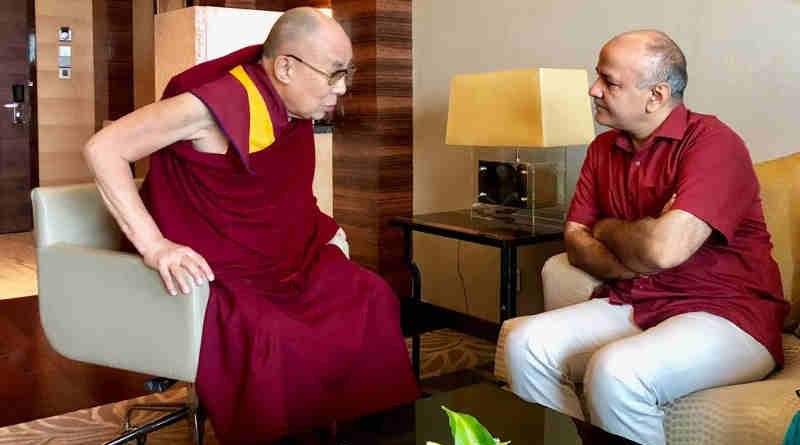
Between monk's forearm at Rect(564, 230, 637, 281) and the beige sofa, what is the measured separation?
66 mm

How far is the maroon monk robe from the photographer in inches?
82.0

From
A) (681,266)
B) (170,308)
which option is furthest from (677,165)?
(170,308)

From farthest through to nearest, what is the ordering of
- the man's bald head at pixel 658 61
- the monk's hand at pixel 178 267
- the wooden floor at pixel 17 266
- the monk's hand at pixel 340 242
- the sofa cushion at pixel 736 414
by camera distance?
the wooden floor at pixel 17 266 → the monk's hand at pixel 340 242 → the man's bald head at pixel 658 61 → the monk's hand at pixel 178 267 → the sofa cushion at pixel 736 414

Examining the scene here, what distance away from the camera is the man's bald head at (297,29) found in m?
2.21

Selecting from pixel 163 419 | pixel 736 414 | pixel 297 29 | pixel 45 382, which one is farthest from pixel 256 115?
pixel 45 382

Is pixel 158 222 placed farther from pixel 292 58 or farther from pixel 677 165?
pixel 677 165

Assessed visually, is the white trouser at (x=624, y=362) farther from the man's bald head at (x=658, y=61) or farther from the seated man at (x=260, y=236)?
the man's bald head at (x=658, y=61)

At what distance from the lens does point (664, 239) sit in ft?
6.59

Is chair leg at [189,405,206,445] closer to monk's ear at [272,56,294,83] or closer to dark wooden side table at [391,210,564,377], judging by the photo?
monk's ear at [272,56,294,83]

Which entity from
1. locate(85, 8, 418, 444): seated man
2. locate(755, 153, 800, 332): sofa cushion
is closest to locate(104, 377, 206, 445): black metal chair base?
locate(85, 8, 418, 444): seated man

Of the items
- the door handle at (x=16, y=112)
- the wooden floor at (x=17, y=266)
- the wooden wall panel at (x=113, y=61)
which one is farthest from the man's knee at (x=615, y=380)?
the door handle at (x=16, y=112)

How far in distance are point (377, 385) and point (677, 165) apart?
38.0 inches

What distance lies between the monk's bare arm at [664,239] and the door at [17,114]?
246 inches

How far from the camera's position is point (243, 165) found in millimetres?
2225
